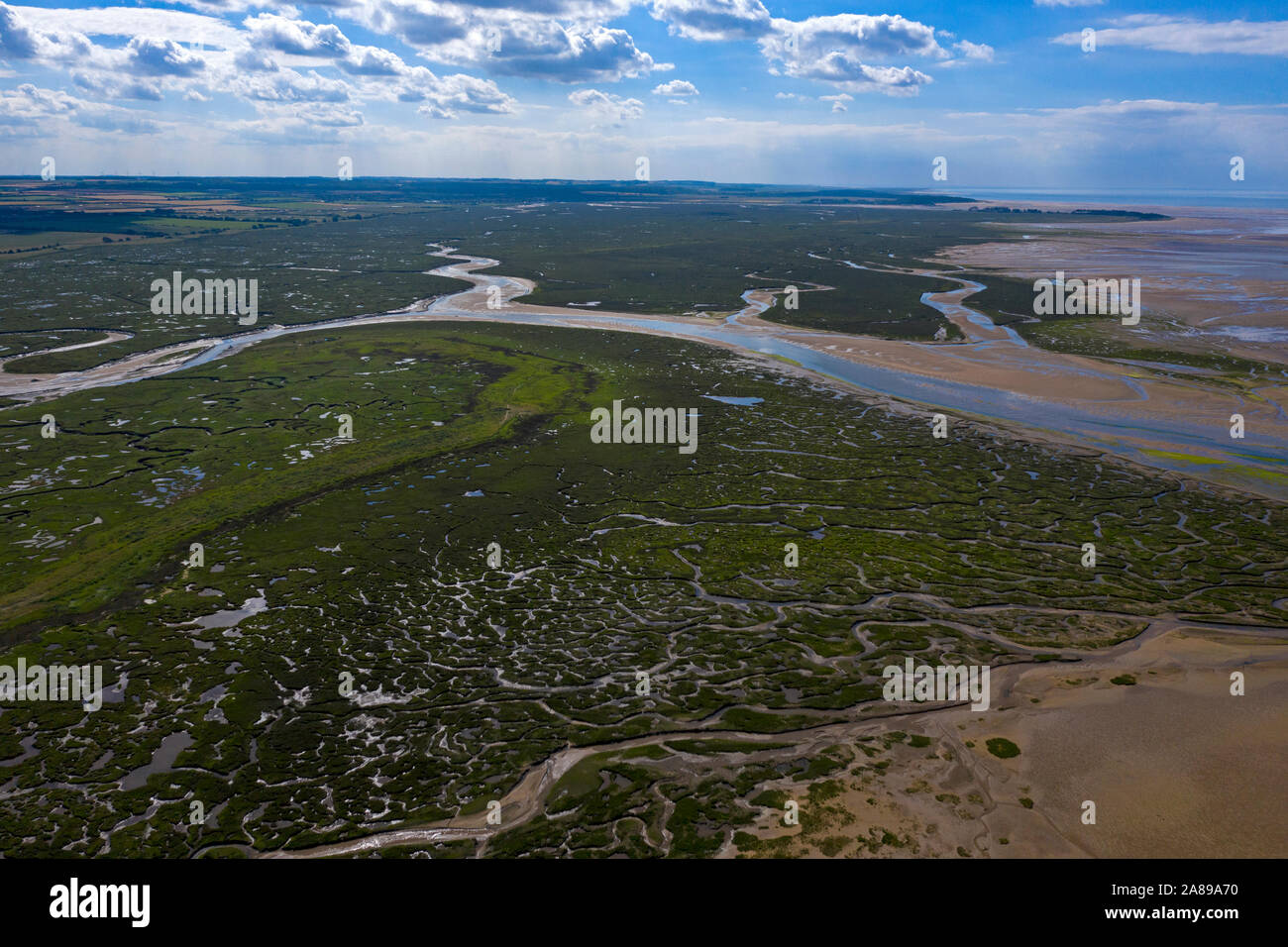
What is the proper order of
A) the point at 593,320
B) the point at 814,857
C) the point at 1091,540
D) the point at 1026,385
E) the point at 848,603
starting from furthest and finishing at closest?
the point at 593,320
the point at 1026,385
the point at 1091,540
the point at 848,603
the point at 814,857

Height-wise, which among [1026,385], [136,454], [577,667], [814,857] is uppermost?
[1026,385]

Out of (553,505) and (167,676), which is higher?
(553,505)

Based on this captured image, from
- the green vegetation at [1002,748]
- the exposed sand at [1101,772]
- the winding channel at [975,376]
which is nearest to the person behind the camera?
the exposed sand at [1101,772]

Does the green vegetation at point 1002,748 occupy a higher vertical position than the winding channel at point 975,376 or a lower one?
lower

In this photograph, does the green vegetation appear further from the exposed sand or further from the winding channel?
the winding channel

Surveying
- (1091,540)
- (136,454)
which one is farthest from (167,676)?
(1091,540)

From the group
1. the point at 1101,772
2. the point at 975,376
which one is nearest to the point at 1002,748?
the point at 1101,772

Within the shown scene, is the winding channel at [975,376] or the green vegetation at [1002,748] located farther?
the winding channel at [975,376]

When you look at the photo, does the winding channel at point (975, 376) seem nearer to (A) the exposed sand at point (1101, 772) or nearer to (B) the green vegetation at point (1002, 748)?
(A) the exposed sand at point (1101, 772)

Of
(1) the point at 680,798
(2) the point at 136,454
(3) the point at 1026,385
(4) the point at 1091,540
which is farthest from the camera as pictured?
(3) the point at 1026,385

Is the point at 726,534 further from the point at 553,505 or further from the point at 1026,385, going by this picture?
the point at 1026,385

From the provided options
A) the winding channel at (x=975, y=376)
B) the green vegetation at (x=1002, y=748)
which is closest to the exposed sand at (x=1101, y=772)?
the green vegetation at (x=1002, y=748)
